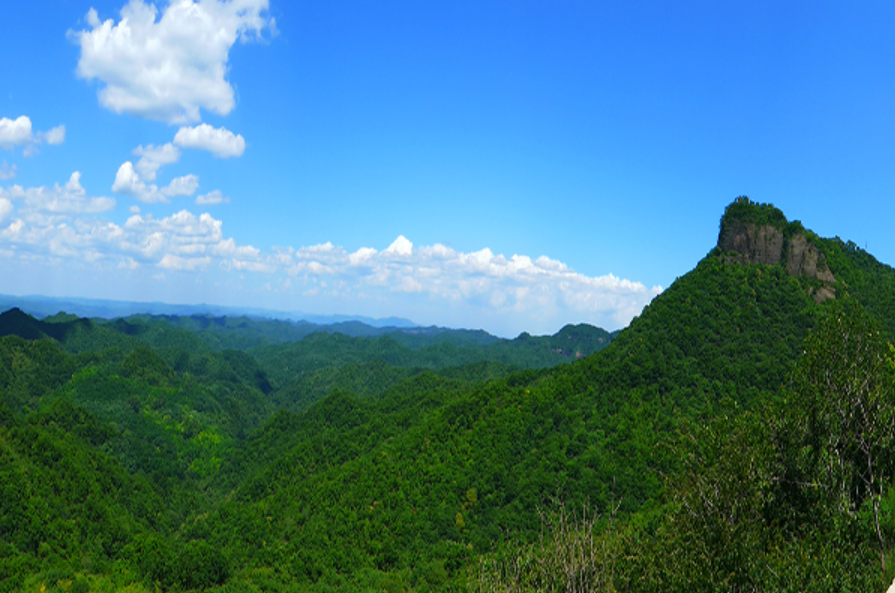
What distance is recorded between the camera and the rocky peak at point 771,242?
262 feet

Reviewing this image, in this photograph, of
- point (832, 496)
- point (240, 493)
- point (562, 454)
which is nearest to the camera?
point (832, 496)

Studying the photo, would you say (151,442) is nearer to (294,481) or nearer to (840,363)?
(294,481)

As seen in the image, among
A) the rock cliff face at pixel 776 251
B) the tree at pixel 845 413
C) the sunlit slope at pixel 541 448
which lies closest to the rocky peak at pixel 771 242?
the rock cliff face at pixel 776 251

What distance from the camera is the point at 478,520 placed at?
232 feet

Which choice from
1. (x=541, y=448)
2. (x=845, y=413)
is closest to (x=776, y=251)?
(x=541, y=448)

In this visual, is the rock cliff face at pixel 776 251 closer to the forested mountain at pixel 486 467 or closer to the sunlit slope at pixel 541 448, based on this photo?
the forested mountain at pixel 486 467

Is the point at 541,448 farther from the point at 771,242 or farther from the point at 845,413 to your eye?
the point at 845,413

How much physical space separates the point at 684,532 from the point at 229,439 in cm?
14644

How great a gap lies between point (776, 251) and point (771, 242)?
152cm

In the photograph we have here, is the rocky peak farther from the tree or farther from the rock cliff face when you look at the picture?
the tree

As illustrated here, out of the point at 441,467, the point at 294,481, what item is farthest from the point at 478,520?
the point at 294,481

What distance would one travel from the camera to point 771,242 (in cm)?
8144

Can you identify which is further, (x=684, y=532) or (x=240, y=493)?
(x=240, y=493)

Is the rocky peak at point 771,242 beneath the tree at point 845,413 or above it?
above
